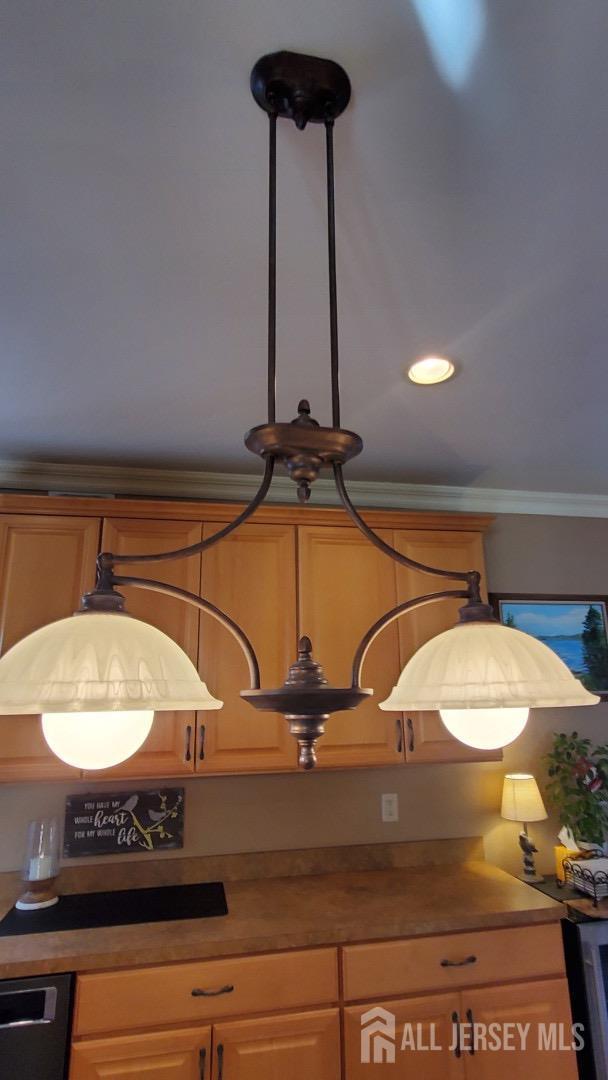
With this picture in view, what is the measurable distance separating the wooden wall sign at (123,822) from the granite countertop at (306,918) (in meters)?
0.16

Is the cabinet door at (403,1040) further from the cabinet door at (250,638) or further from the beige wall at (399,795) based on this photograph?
the cabinet door at (250,638)

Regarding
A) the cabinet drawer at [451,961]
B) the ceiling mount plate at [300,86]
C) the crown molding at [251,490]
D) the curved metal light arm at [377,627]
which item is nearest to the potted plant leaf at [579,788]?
the cabinet drawer at [451,961]

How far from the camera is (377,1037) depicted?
5.95 feet

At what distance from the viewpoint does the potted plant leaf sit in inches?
94.3

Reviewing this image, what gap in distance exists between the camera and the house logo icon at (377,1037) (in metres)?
1.79

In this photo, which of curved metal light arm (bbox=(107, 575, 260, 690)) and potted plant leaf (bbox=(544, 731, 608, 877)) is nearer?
curved metal light arm (bbox=(107, 575, 260, 690))

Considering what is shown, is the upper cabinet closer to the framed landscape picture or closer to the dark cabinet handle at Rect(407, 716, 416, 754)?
the dark cabinet handle at Rect(407, 716, 416, 754)

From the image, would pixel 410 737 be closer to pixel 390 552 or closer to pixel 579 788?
pixel 579 788

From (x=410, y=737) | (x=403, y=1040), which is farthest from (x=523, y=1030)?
(x=410, y=737)

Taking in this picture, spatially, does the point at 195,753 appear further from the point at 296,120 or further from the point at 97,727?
the point at 296,120

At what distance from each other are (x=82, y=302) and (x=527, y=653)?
49.3 inches

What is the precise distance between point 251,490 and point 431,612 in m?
0.94

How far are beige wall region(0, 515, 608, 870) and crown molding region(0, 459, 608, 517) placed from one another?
5.3 inches

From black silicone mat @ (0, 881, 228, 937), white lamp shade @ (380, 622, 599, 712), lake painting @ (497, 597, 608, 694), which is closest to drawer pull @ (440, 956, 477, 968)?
black silicone mat @ (0, 881, 228, 937)
